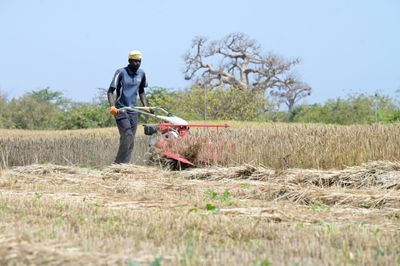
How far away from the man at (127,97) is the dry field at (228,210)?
662 millimetres

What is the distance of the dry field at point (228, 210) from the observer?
4.00 meters

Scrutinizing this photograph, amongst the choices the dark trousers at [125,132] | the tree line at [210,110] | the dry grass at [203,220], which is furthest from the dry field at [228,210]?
the tree line at [210,110]

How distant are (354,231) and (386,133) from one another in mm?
6891

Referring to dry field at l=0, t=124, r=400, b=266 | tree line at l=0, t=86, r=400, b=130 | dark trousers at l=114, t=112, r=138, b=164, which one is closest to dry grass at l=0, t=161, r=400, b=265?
dry field at l=0, t=124, r=400, b=266

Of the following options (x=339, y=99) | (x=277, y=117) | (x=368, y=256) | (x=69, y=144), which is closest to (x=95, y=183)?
(x=368, y=256)

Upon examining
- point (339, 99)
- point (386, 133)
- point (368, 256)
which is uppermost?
point (339, 99)

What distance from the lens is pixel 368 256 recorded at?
404 centimetres

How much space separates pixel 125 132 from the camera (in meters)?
11.6

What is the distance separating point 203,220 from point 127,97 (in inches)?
263

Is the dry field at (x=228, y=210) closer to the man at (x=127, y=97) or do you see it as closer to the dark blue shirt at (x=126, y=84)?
the man at (x=127, y=97)

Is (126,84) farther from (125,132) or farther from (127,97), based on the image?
(125,132)

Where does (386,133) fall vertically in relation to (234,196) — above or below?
above

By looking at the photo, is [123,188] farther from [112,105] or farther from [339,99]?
[339,99]

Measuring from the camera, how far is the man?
38.2ft
